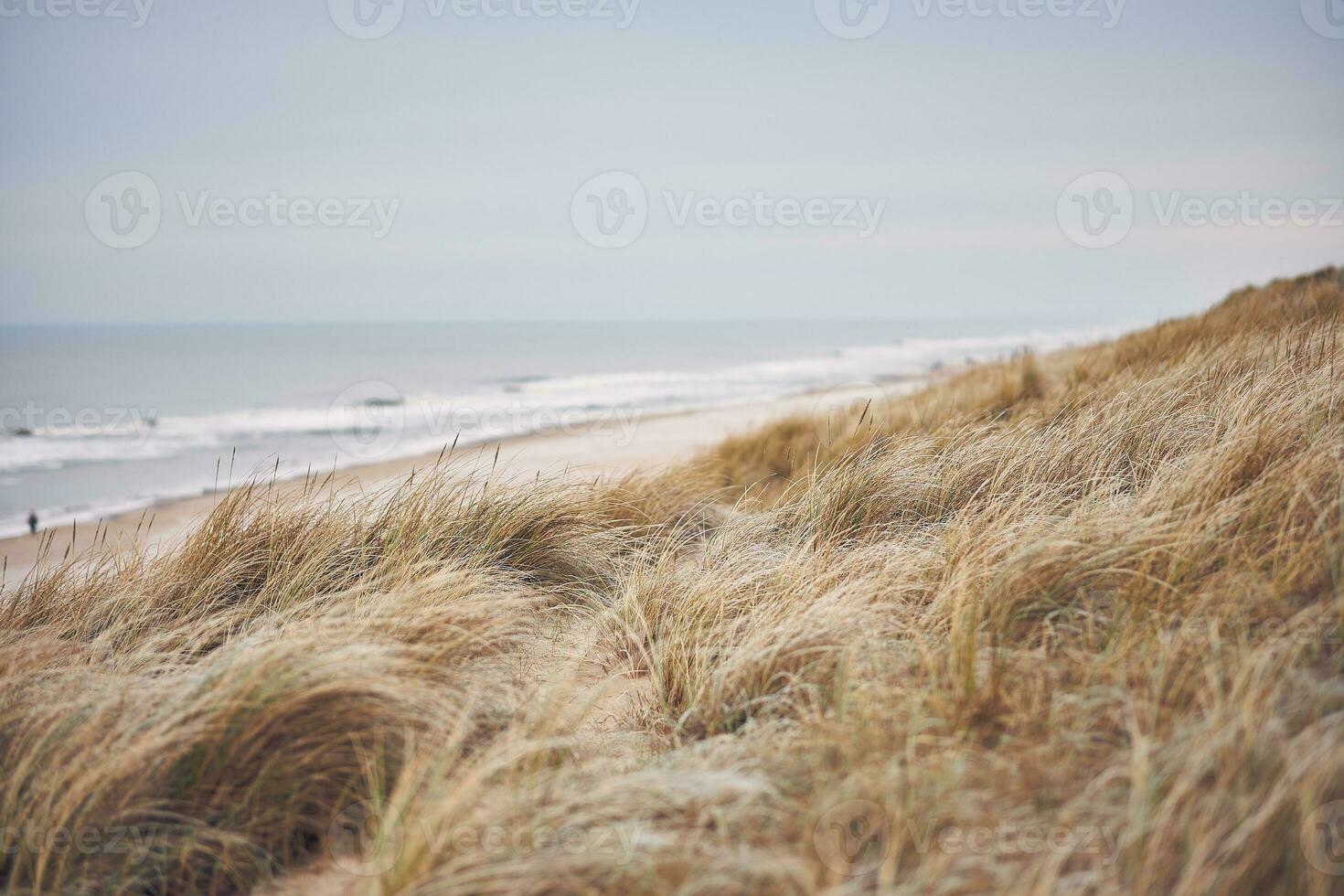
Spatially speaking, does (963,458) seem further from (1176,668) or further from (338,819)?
(338,819)

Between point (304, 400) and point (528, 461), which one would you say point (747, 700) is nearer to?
point (528, 461)

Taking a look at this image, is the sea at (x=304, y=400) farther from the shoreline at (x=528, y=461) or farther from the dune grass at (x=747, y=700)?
the dune grass at (x=747, y=700)

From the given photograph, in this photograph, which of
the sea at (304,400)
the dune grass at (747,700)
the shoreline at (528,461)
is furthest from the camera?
the sea at (304,400)

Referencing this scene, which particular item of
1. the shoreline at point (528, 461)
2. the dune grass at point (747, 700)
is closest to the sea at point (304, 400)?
the shoreline at point (528, 461)

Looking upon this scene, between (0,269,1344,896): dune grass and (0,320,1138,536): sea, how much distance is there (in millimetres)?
2419

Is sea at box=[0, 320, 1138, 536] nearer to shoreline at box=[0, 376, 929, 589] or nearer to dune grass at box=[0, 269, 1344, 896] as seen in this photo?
shoreline at box=[0, 376, 929, 589]

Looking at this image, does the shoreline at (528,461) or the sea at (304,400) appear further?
the sea at (304,400)

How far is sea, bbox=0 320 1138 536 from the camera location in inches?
457

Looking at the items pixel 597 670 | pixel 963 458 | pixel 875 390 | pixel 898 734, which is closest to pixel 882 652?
pixel 898 734

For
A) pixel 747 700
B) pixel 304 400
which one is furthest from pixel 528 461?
pixel 304 400

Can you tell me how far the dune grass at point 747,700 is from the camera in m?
1.46

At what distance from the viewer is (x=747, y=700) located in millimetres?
2355

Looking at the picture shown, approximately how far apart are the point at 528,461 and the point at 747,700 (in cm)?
828

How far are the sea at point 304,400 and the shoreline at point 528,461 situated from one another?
2.15 feet
